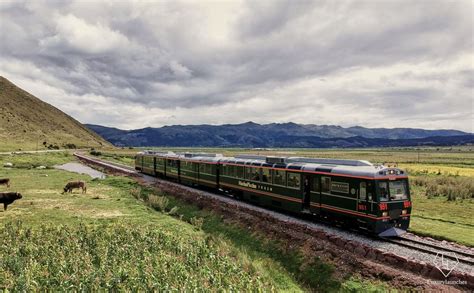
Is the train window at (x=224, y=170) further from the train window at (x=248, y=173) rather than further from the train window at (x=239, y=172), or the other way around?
the train window at (x=248, y=173)

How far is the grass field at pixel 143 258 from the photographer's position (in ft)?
39.8

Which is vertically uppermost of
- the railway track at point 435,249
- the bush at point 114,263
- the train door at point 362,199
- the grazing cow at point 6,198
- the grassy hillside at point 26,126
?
the grassy hillside at point 26,126

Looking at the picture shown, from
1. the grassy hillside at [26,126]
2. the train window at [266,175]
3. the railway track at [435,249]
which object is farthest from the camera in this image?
the grassy hillside at [26,126]

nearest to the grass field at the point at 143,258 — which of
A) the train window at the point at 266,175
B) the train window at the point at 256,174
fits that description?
the train window at the point at 266,175

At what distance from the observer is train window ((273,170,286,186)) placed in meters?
26.2

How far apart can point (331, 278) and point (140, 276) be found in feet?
27.4

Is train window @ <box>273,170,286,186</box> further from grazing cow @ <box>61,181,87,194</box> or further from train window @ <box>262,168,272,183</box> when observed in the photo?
grazing cow @ <box>61,181,87,194</box>

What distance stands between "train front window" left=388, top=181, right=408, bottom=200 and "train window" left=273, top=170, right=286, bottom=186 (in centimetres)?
854

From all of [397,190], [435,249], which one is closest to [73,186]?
[397,190]

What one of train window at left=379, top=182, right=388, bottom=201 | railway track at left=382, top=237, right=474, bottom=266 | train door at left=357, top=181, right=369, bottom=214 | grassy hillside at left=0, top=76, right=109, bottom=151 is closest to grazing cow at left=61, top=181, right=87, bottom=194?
train door at left=357, top=181, right=369, bottom=214

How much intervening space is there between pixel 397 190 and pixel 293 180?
24.6ft

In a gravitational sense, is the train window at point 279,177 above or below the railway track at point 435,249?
above

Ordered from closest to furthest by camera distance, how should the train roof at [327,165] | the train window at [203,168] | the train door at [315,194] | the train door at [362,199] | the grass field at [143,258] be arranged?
the grass field at [143,258], the train door at [362,199], the train roof at [327,165], the train door at [315,194], the train window at [203,168]

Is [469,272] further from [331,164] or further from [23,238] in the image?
[23,238]
